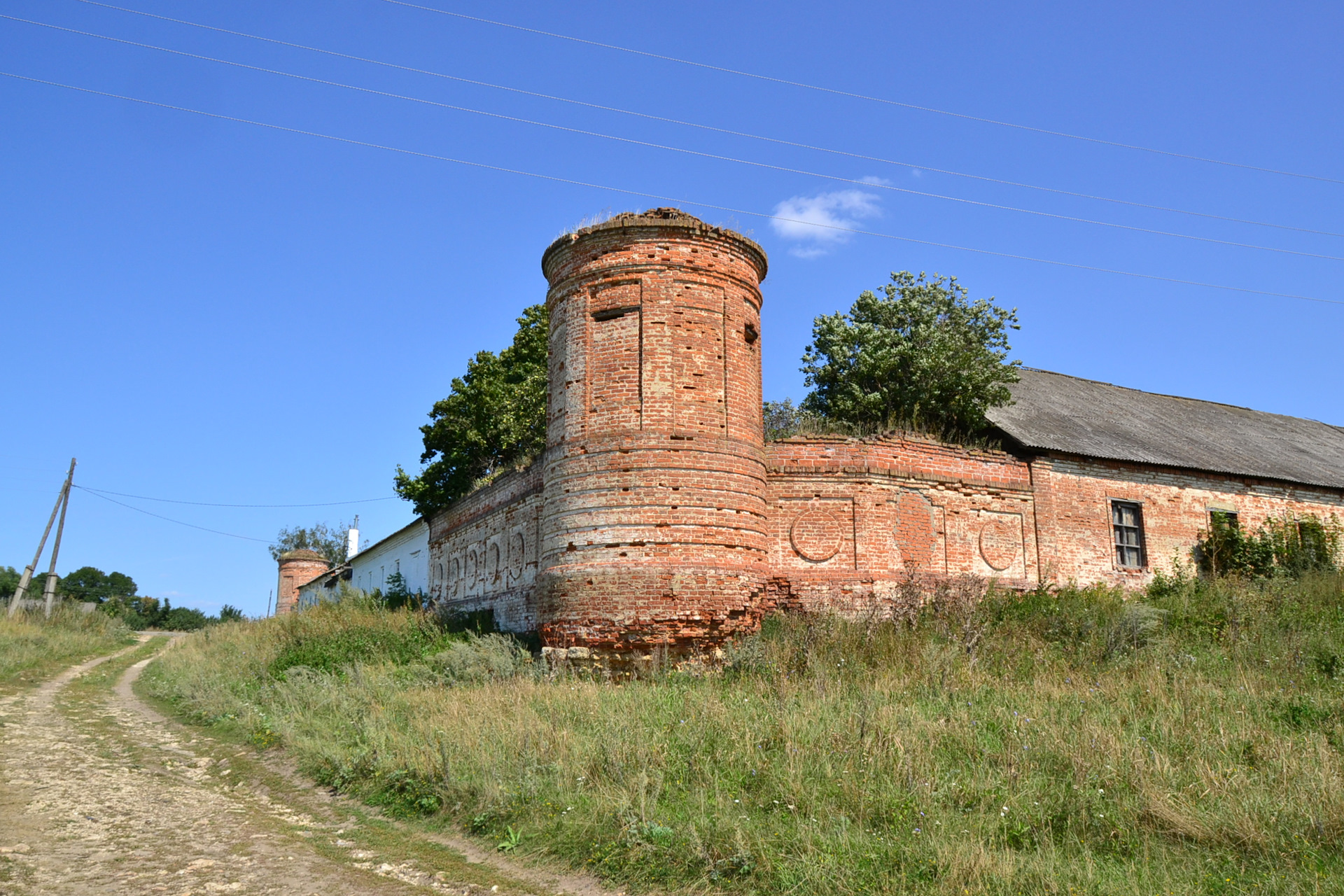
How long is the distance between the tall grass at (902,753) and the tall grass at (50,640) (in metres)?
9.56

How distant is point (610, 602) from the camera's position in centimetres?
1326

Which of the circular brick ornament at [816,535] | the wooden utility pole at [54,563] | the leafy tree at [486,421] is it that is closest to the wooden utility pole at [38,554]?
the wooden utility pole at [54,563]

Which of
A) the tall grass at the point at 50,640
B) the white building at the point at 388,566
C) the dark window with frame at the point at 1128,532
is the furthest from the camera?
the white building at the point at 388,566

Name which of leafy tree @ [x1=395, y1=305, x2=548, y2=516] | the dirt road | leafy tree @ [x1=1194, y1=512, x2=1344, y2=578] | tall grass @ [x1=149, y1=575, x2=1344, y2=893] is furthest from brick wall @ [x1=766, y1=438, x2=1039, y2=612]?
leafy tree @ [x1=395, y1=305, x2=548, y2=516]

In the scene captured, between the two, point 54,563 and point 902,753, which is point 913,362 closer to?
point 902,753

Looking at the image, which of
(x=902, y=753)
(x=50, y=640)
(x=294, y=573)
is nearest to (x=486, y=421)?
(x=50, y=640)

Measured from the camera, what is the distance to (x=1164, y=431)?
71.0 ft

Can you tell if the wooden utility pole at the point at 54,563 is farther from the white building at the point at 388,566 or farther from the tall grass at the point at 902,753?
the tall grass at the point at 902,753

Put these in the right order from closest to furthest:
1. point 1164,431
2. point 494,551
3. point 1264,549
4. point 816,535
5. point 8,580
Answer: point 816,535
point 1264,549
point 494,551
point 1164,431
point 8,580

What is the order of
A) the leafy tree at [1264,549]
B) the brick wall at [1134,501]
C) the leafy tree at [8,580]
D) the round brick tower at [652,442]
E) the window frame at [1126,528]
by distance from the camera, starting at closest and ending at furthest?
the round brick tower at [652,442] < the brick wall at [1134,501] < the window frame at [1126,528] < the leafy tree at [1264,549] < the leafy tree at [8,580]

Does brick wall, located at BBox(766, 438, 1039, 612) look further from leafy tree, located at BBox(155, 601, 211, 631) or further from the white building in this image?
→ leafy tree, located at BBox(155, 601, 211, 631)

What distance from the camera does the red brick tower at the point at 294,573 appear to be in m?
41.1

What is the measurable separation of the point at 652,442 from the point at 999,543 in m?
7.09

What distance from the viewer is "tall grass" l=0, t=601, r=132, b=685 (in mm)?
20250
